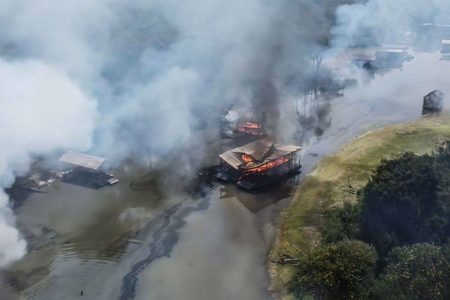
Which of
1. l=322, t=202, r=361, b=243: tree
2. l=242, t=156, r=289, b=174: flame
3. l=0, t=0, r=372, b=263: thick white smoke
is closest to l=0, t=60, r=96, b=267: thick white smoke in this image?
l=0, t=0, r=372, b=263: thick white smoke

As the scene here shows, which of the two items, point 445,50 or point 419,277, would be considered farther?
point 445,50

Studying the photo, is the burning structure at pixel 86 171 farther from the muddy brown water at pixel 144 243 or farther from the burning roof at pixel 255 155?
the burning roof at pixel 255 155

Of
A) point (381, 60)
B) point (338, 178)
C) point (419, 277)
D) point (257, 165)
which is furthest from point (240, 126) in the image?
point (381, 60)

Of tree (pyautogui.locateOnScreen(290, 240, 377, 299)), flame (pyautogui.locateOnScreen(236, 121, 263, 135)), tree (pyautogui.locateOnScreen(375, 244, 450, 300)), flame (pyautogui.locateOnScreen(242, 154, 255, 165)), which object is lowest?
flame (pyautogui.locateOnScreen(236, 121, 263, 135))

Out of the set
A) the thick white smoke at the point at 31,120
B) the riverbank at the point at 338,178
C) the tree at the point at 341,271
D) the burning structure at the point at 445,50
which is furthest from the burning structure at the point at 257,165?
the burning structure at the point at 445,50

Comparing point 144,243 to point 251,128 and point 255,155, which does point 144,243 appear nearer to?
point 255,155

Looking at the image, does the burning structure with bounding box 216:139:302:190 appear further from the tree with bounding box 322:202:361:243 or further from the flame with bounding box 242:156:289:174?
the tree with bounding box 322:202:361:243

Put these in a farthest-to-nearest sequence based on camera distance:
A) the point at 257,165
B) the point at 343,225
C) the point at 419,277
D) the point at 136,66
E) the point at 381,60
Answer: the point at 381,60 < the point at 136,66 < the point at 257,165 < the point at 343,225 < the point at 419,277
